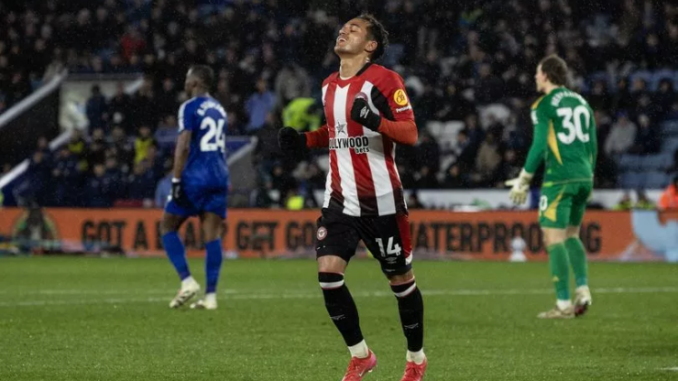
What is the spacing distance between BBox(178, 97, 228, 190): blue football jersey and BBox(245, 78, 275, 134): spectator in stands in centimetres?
1518

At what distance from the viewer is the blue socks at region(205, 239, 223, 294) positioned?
12562 mm

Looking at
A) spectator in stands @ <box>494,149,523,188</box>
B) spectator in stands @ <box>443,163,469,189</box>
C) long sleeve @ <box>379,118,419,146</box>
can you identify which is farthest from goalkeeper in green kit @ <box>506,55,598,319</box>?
spectator in stands @ <box>443,163,469,189</box>

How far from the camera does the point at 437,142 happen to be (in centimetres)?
2578

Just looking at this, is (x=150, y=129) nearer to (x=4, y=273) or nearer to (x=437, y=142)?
(x=437, y=142)

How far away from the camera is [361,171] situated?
722 cm

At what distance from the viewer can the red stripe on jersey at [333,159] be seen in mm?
7238

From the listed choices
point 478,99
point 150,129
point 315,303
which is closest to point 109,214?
point 150,129

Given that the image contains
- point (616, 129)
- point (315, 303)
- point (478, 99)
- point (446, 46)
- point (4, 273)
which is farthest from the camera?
point (446, 46)

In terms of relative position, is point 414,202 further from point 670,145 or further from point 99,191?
point 99,191

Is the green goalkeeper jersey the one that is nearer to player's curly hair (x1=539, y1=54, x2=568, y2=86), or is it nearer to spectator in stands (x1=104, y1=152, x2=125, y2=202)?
player's curly hair (x1=539, y1=54, x2=568, y2=86)

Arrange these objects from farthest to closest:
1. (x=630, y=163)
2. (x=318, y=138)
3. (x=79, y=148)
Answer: (x=79, y=148) → (x=630, y=163) → (x=318, y=138)

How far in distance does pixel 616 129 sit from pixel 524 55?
278 centimetres

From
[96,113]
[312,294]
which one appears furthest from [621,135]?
[312,294]

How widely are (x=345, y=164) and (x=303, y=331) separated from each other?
3.26 meters
